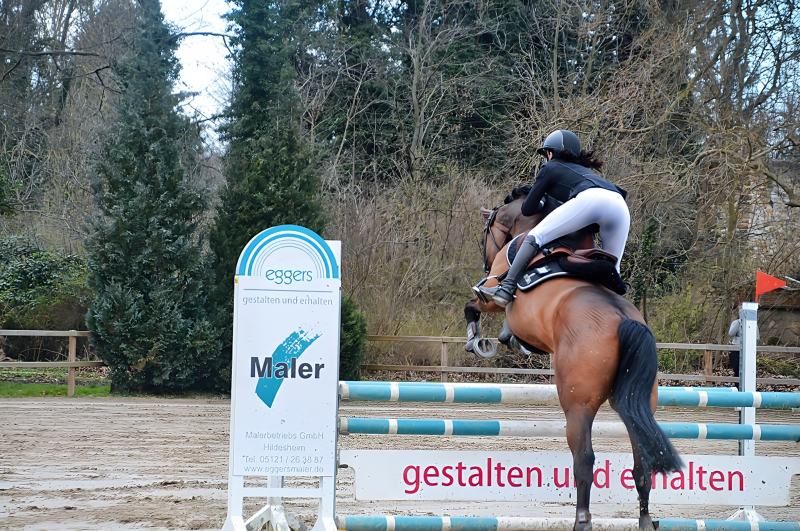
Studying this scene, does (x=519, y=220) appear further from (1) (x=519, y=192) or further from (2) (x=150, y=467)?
(2) (x=150, y=467)

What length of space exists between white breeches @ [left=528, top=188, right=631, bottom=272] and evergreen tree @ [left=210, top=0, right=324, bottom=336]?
27.7ft

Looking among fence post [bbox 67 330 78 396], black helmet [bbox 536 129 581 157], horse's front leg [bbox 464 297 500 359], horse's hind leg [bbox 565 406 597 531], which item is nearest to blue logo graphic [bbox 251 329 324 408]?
horse's hind leg [bbox 565 406 597 531]

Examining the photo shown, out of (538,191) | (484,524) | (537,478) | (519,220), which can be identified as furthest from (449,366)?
(484,524)

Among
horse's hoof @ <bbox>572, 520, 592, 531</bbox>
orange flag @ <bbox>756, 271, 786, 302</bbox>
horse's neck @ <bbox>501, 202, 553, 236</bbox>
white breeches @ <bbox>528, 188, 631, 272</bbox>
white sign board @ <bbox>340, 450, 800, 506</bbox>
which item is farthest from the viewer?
orange flag @ <bbox>756, 271, 786, 302</bbox>

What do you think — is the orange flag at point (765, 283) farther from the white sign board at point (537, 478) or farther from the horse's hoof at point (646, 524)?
the horse's hoof at point (646, 524)

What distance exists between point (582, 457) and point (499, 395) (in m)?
0.59

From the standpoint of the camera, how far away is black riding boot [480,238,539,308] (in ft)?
13.4

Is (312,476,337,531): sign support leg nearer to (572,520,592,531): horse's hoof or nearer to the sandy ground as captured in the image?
the sandy ground

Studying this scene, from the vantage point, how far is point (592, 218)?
4.08 meters

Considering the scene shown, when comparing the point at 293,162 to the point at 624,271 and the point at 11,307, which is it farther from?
the point at 624,271

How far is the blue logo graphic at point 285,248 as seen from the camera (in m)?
3.54

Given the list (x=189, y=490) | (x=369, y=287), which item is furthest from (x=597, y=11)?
(x=189, y=490)

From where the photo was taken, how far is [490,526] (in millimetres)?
3598

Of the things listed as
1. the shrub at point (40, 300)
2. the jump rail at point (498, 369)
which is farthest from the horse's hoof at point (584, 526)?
the shrub at point (40, 300)
